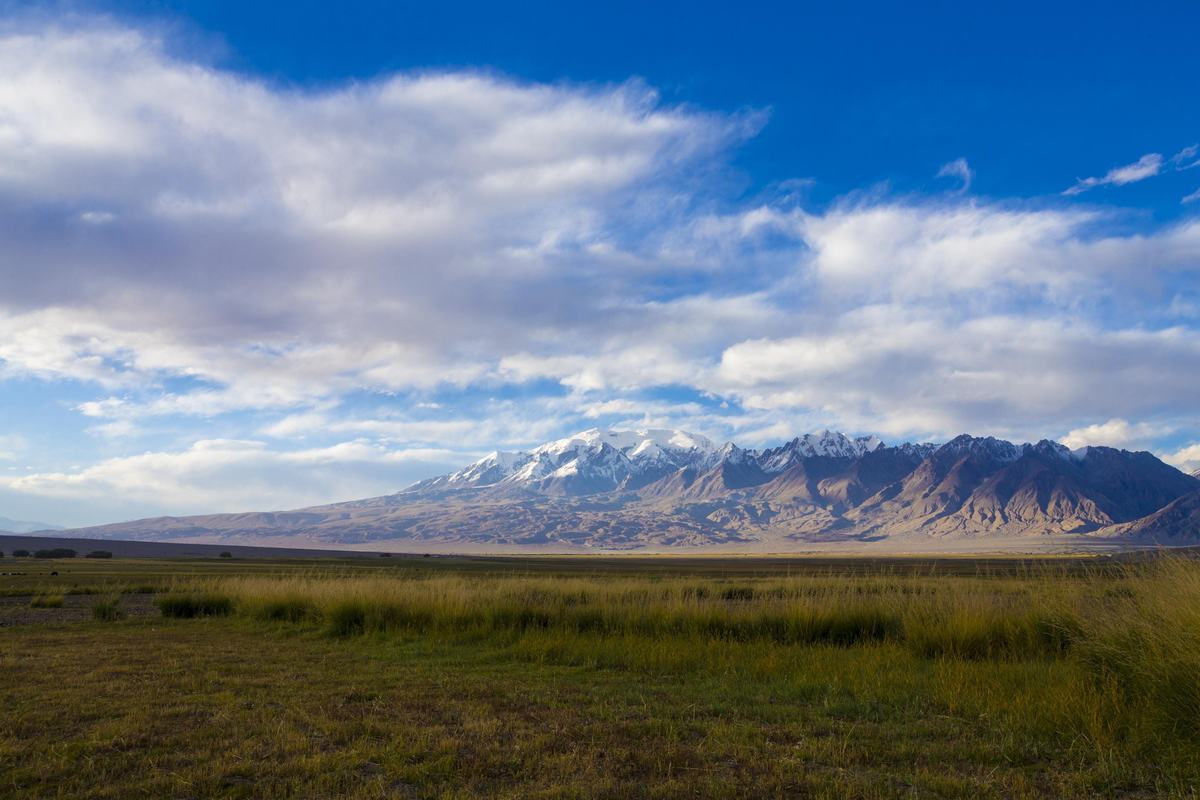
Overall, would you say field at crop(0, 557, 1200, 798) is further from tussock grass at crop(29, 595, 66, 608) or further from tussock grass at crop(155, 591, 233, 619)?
tussock grass at crop(29, 595, 66, 608)

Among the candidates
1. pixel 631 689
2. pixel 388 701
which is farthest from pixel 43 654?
pixel 631 689

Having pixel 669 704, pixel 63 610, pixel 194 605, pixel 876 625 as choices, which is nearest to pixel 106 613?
pixel 194 605

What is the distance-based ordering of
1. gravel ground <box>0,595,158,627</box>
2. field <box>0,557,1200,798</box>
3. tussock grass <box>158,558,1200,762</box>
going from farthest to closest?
gravel ground <box>0,595,158,627</box>
tussock grass <box>158,558,1200,762</box>
field <box>0,557,1200,798</box>

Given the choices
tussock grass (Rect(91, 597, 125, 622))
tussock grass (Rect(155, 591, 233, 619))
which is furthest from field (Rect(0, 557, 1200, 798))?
tussock grass (Rect(155, 591, 233, 619))

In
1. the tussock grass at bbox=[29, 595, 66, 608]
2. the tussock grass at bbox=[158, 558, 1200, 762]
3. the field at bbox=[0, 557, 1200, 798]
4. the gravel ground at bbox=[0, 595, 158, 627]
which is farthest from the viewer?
the tussock grass at bbox=[29, 595, 66, 608]

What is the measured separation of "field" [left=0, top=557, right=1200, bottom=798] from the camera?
5840mm

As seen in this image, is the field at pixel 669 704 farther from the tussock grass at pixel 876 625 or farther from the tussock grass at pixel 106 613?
the tussock grass at pixel 106 613

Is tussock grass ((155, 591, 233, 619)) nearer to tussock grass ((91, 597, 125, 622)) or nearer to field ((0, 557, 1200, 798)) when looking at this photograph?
tussock grass ((91, 597, 125, 622))

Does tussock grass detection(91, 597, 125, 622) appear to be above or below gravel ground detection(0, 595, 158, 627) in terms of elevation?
above

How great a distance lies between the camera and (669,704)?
861cm

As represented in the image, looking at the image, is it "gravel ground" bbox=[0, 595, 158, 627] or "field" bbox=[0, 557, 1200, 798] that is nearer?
"field" bbox=[0, 557, 1200, 798]

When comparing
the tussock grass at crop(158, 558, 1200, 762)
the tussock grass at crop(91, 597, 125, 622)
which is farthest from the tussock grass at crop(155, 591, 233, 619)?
the tussock grass at crop(91, 597, 125, 622)

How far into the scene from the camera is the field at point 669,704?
5840 millimetres

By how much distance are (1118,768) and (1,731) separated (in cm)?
956
